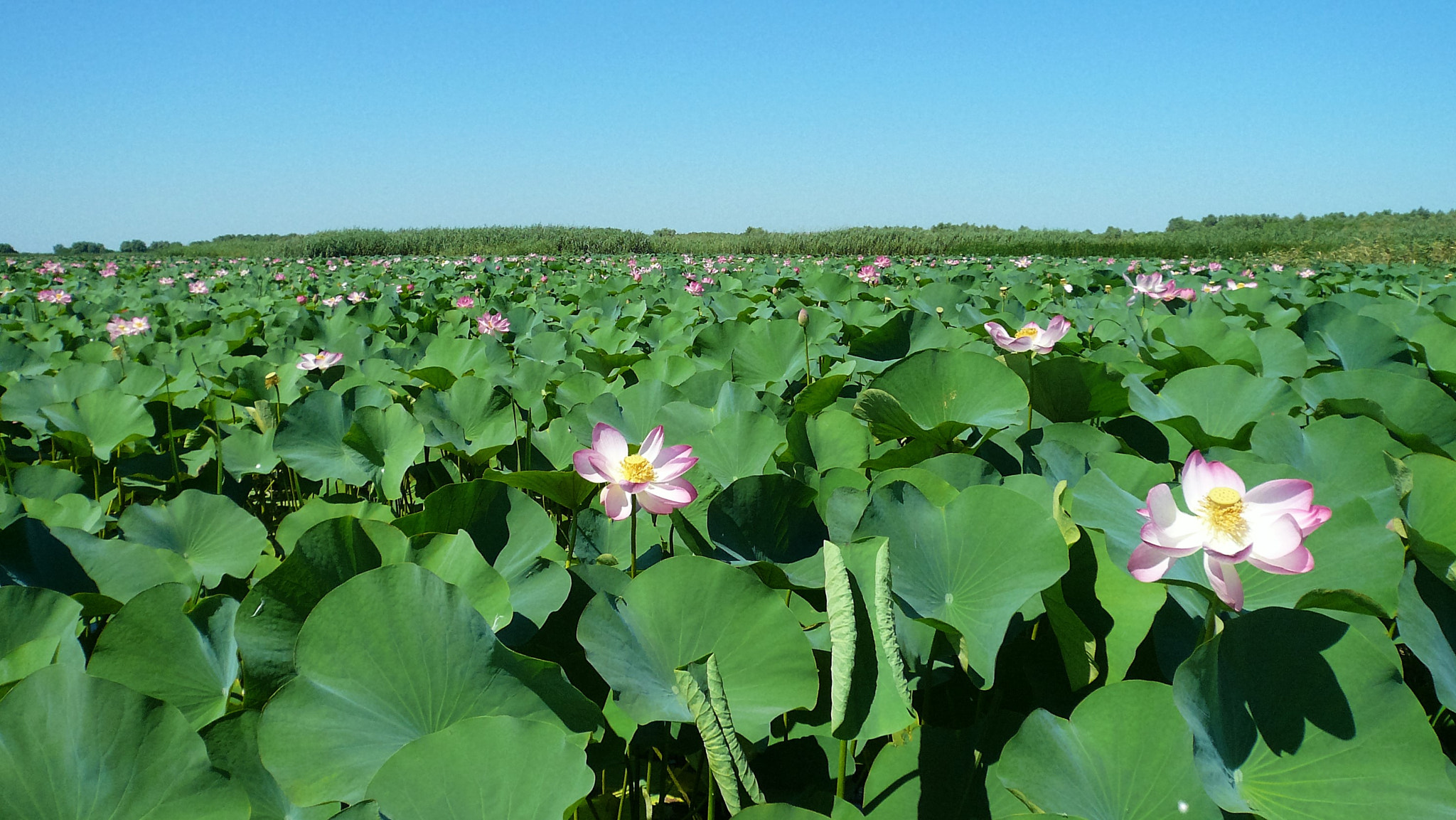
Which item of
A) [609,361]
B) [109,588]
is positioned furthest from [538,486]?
[609,361]

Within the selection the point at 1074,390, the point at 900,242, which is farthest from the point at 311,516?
the point at 900,242

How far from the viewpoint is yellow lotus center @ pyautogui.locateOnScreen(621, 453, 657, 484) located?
944 millimetres

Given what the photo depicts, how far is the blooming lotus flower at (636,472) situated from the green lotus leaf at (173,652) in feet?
1.30

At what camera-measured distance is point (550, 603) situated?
881mm

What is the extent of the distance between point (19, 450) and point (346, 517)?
7.67 feet

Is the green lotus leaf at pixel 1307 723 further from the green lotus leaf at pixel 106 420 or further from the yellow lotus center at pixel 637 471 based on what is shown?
the green lotus leaf at pixel 106 420

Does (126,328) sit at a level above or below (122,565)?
above

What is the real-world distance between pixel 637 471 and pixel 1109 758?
562 mm

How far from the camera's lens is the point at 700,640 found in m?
0.79

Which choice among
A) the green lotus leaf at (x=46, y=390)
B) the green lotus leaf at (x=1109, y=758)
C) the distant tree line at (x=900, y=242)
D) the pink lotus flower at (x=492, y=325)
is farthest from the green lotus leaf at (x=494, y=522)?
the distant tree line at (x=900, y=242)

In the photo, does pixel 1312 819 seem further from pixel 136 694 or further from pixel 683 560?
pixel 136 694

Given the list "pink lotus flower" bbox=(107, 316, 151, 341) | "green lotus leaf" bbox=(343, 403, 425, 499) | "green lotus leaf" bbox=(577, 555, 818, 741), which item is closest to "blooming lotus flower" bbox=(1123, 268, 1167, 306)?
"green lotus leaf" bbox=(343, 403, 425, 499)

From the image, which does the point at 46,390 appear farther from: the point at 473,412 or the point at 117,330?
the point at 473,412

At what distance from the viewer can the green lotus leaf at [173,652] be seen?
0.79m
